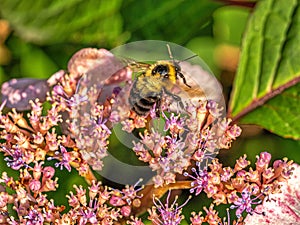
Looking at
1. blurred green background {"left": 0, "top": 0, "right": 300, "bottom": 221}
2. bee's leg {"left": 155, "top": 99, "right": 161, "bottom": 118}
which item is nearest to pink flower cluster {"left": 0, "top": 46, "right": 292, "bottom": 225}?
bee's leg {"left": 155, "top": 99, "right": 161, "bottom": 118}

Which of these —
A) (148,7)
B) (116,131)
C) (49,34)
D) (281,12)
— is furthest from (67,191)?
(281,12)

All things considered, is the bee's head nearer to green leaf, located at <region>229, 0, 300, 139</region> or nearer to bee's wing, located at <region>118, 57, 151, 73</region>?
bee's wing, located at <region>118, 57, 151, 73</region>

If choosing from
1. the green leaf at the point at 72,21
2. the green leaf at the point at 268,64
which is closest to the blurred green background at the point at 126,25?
the green leaf at the point at 72,21

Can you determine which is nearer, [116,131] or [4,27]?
[116,131]

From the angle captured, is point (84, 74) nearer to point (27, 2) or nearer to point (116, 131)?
point (116, 131)

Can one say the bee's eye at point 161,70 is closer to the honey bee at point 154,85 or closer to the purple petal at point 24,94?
the honey bee at point 154,85
